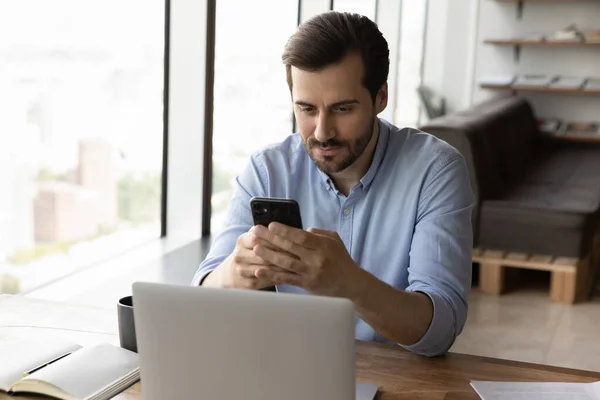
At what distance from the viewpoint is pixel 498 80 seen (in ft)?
22.0

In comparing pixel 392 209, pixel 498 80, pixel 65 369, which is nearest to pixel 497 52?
pixel 498 80

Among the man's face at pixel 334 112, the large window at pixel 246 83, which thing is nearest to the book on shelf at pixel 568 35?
the large window at pixel 246 83

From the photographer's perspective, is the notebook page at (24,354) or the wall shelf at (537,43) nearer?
the notebook page at (24,354)

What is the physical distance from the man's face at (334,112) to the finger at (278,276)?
1.28ft

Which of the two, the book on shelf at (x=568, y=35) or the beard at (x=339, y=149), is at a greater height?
the book on shelf at (x=568, y=35)

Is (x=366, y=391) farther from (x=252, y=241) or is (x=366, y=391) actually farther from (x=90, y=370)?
(x=90, y=370)

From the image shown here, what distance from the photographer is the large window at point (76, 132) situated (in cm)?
293

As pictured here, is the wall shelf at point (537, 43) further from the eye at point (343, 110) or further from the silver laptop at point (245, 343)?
the silver laptop at point (245, 343)

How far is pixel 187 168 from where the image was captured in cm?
386

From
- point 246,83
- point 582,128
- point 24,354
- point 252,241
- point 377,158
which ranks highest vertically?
point 246,83

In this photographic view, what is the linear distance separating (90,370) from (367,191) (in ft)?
2.47

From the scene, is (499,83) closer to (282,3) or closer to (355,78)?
(282,3)

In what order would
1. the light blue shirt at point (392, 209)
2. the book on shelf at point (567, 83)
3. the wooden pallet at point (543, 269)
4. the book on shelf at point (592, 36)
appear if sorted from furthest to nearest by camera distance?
the book on shelf at point (567, 83) < the book on shelf at point (592, 36) < the wooden pallet at point (543, 269) < the light blue shirt at point (392, 209)

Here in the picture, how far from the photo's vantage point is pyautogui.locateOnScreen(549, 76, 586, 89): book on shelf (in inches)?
255
